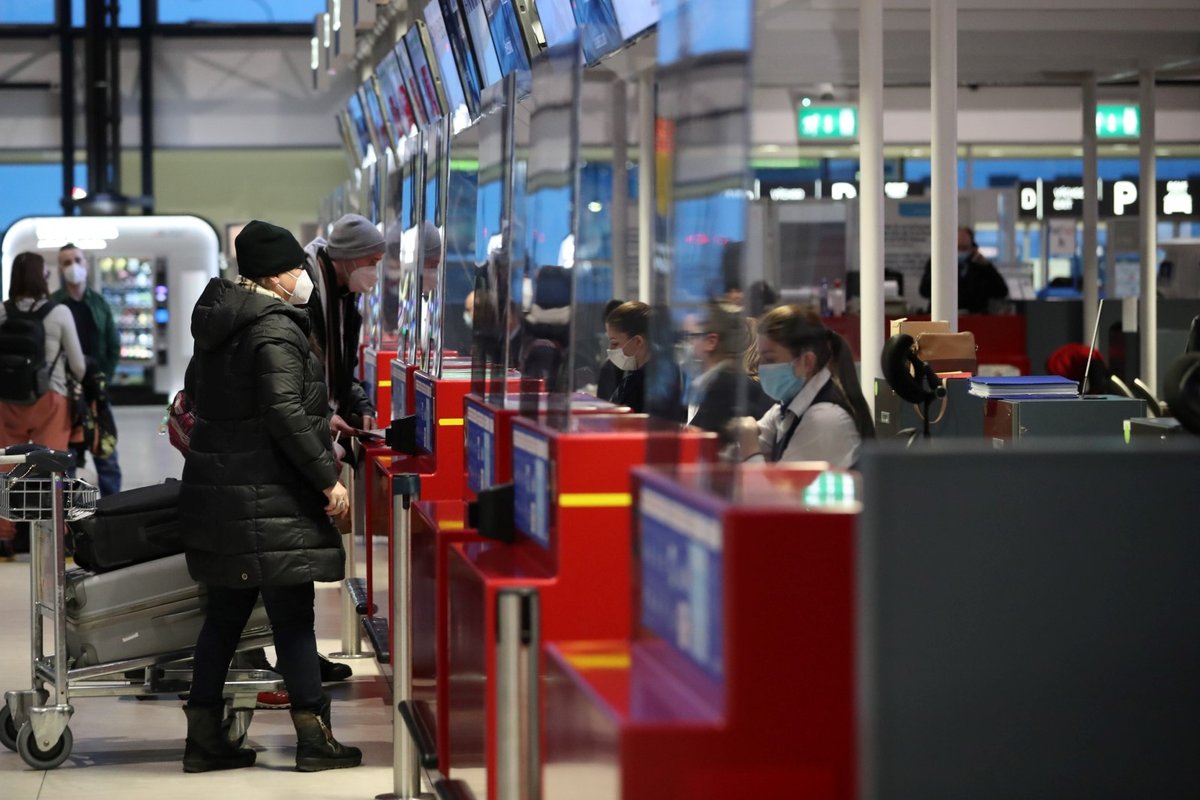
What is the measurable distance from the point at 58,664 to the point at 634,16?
2881 mm

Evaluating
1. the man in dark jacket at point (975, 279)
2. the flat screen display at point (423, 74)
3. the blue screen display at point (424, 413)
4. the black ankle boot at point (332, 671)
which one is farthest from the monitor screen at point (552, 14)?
the man in dark jacket at point (975, 279)

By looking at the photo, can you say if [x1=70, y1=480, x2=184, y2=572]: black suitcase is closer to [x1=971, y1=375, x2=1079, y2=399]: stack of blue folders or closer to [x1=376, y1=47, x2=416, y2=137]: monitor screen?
[x1=971, y1=375, x2=1079, y2=399]: stack of blue folders

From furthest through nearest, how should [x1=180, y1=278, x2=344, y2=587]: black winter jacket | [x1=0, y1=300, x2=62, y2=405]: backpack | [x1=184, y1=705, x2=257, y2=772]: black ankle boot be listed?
1. [x1=0, y1=300, x2=62, y2=405]: backpack
2. [x1=184, y1=705, x2=257, y2=772]: black ankle boot
3. [x1=180, y1=278, x2=344, y2=587]: black winter jacket

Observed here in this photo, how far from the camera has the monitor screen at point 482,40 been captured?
28.1ft

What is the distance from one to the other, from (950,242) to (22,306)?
4.79m

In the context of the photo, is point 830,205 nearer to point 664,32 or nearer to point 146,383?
point 146,383

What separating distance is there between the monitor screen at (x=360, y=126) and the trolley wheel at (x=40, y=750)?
39.0 ft

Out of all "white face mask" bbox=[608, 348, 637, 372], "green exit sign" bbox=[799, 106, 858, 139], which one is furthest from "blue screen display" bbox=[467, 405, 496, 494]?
"green exit sign" bbox=[799, 106, 858, 139]

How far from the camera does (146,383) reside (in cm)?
2064

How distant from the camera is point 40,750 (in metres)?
4.89

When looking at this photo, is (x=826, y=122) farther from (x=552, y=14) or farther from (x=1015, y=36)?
(x=552, y=14)

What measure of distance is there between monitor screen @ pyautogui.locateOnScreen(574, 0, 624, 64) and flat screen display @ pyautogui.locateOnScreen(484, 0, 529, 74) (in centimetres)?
62

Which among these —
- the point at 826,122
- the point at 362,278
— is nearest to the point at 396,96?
the point at 826,122

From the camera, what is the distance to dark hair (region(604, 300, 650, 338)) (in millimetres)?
5895
